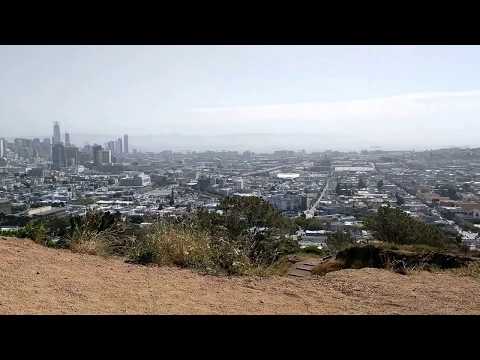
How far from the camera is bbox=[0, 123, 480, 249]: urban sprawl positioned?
27.5 ft

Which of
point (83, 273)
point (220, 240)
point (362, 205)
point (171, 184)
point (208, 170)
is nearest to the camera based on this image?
point (83, 273)

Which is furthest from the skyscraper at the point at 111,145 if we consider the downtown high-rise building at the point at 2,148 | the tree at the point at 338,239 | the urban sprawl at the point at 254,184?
the tree at the point at 338,239

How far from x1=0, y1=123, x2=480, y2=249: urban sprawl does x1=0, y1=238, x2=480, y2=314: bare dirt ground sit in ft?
7.47

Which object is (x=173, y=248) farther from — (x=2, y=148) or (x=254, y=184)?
(x=2, y=148)

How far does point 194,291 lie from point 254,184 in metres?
7.45

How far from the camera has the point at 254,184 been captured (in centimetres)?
1080
